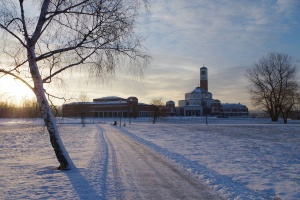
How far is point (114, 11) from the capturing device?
10.6 m

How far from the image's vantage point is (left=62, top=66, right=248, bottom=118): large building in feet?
436

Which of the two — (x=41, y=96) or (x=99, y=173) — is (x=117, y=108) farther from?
(x=99, y=173)

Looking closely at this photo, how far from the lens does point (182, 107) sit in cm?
15150

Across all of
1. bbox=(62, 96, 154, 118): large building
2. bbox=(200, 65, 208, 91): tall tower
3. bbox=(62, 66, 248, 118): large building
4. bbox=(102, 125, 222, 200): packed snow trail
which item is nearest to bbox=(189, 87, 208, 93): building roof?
bbox=(62, 66, 248, 118): large building

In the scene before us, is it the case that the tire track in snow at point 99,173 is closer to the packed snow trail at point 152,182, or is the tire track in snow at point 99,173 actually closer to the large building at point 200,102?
the packed snow trail at point 152,182

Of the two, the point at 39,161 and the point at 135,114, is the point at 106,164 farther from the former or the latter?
the point at 135,114

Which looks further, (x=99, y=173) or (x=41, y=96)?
(x=41, y=96)

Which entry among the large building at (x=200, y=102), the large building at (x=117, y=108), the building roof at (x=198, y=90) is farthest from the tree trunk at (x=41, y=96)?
the building roof at (x=198, y=90)

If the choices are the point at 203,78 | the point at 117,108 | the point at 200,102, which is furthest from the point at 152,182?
the point at 203,78

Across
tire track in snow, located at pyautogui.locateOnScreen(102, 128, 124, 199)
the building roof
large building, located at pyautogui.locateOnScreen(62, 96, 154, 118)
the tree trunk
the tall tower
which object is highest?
the tall tower

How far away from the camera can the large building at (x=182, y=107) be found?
133m

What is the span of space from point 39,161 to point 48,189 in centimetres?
583

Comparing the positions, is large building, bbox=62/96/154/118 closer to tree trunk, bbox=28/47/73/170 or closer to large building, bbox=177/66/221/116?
large building, bbox=177/66/221/116

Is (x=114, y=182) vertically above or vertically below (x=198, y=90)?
below
